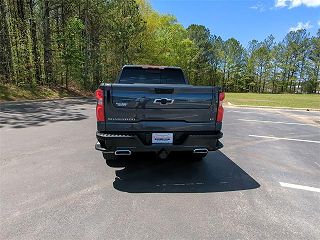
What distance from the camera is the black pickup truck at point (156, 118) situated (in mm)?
4633

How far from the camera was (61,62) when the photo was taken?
89.0 feet

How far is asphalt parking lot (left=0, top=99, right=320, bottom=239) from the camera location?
3.41m

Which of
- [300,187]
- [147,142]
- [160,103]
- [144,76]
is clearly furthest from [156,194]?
[144,76]

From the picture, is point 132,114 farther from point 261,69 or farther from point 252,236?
point 261,69

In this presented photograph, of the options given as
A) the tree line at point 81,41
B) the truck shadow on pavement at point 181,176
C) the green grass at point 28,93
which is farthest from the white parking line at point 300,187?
the tree line at point 81,41

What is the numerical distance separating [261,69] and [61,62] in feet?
201

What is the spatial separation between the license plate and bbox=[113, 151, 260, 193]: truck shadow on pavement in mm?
709

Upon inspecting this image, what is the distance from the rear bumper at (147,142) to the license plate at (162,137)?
0.22 feet

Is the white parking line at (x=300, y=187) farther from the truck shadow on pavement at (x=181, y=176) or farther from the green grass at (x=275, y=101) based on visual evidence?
the green grass at (x=275, y=101)

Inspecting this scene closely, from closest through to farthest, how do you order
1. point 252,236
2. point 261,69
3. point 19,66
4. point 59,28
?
1. point 252,236
2. point 19,66
3. point 59,28
4. point 261,69

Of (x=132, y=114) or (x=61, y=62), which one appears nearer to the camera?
Result: (x=132, y=114)

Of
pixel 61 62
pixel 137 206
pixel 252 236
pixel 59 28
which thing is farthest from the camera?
pixel 59 28

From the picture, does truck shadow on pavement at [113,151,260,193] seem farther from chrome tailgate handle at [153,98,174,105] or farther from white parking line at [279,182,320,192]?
chrome tailgate handle at [153,98,174,105]

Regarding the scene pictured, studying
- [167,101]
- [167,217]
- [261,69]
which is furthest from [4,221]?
[261,69]
